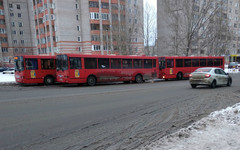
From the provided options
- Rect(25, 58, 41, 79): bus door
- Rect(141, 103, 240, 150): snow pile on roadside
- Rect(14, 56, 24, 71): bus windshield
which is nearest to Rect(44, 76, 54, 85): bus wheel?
Rect(25, 58, 41, 79): bus door

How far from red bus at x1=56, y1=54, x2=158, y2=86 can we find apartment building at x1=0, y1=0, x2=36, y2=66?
4967 cm

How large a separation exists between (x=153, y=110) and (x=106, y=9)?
42025mm

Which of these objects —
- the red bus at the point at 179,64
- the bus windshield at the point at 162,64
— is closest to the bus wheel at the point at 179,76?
the red bus at the point at 179,64

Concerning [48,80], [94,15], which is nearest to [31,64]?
[48,80]

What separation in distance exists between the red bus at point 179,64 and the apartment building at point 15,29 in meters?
51.9

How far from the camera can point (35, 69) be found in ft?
51.7

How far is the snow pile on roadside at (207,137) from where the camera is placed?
357cm

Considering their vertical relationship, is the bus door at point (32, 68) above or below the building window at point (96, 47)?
below

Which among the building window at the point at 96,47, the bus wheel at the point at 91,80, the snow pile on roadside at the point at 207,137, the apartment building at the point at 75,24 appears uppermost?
the apartment building at the point at 75,24

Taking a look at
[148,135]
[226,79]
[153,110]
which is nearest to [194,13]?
[226,79]

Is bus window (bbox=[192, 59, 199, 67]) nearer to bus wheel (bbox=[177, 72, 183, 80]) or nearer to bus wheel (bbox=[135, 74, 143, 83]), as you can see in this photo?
bus wheel (bbox=[177, 72, 183, 80])

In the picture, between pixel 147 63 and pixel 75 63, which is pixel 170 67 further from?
pixel 75 63

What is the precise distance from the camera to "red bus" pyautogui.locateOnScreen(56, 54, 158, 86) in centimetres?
1485

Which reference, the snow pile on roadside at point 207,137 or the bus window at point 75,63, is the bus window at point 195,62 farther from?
the snow pile on roadside at point 207,137
